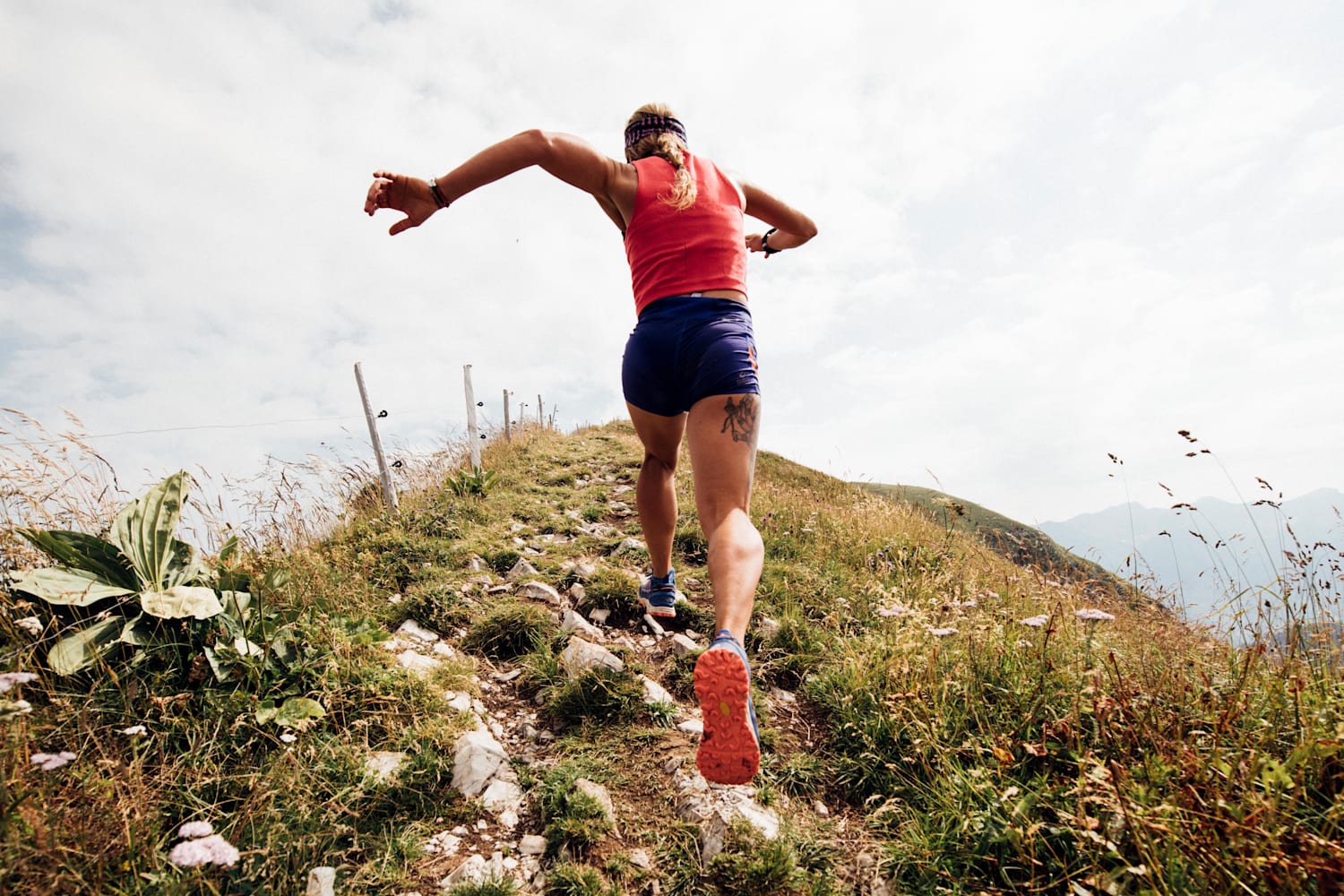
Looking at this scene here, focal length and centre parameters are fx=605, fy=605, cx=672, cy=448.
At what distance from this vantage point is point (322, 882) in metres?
1.77

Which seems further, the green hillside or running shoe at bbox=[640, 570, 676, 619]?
running shoe at bbox=[640, 570, 676, 619]

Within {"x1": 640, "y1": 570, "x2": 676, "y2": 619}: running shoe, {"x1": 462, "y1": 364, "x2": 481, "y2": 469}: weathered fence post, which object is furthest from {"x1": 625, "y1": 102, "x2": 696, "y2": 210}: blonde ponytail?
{"x1": 462, "y1": 364, "x2": 481, "y2": 469}: weathered fence post

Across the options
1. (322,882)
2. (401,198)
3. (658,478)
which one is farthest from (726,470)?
(322,882)

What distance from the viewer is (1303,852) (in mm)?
1394

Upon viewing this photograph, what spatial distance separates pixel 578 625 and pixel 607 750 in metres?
1.10

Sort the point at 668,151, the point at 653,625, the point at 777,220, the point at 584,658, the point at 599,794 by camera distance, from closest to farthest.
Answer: the point at 599,794 < the point at 668,151 < the point at 584,658 < the point at 777,220 < the point at 653,625

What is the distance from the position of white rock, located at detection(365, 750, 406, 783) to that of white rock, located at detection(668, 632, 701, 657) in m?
1.50

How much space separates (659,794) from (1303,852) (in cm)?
179

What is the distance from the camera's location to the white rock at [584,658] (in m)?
3.01

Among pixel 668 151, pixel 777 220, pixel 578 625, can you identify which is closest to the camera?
pixel 668 151

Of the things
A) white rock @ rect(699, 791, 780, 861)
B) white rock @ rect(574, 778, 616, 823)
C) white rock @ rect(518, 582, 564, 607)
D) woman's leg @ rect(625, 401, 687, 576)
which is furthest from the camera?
white rock @ rect(518, 582, 564, 607)

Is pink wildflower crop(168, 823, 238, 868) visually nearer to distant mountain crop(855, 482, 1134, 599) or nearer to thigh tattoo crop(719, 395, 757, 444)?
thigh tattoo crop(719, 395, 757, 444)

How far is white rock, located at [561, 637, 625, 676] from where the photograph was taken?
3012 mm

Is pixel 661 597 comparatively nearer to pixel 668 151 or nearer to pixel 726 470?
pixel 726 470
